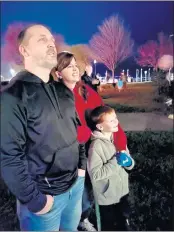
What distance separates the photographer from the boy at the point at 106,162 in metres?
2.19

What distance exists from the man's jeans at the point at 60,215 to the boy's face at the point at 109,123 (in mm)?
331

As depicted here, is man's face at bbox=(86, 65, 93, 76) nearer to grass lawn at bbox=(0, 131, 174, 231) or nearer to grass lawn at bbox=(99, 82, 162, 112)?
grass lawn at bbox=(99, 82, 162, 112)

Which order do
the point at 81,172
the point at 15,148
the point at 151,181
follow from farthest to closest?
the point at 151,181
the point at 81,172
the point at 15,148

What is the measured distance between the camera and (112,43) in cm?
226

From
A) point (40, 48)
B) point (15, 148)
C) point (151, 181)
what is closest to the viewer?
point (15, 148)

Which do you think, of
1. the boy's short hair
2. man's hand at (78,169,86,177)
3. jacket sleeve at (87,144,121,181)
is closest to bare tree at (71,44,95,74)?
the boy's short hair

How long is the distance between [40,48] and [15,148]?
0.59 meters

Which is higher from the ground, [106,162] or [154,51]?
[154,51]

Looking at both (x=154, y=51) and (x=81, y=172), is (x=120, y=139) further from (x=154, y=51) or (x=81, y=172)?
(x=154, y=51)

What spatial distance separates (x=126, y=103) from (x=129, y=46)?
359mm

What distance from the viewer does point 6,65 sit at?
83.7 inches

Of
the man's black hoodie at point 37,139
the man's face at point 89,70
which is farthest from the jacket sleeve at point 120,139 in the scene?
the man's face at point 89,70

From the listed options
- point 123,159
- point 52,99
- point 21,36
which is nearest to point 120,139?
point 123,159

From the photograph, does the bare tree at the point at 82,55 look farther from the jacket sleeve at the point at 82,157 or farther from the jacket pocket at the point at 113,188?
the jacket pocket at the point at 113,188
